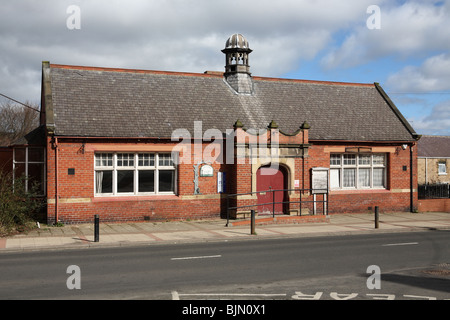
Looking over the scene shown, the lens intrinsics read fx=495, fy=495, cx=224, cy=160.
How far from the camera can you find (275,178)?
22609 mm

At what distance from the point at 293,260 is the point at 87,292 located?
549cm

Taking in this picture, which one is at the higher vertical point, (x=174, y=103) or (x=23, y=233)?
(x=174, y=103)

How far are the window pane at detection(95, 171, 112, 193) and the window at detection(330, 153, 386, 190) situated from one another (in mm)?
10779

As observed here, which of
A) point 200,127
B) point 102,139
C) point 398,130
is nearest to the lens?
point 102,139

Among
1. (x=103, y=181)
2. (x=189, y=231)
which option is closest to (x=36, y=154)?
(x=103, y=181)

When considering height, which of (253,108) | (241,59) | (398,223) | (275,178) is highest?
(241,59)

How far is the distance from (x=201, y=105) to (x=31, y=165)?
7937 millimetres

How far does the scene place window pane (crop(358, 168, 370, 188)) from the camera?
82.4 feet

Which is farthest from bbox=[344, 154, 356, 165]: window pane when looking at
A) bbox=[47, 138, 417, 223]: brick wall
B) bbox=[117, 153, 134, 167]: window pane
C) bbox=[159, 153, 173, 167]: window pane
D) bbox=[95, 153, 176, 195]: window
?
bbox=[117, 153, 134, 167]: window pane

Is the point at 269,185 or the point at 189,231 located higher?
the point at 269,185

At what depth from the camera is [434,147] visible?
5091cm

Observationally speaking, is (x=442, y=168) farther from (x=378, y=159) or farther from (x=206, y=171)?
(x=206, y=171)
